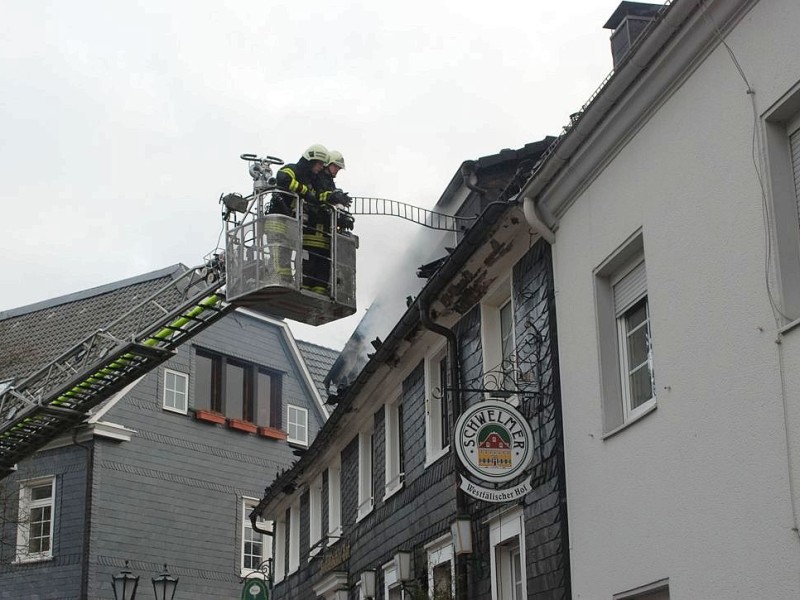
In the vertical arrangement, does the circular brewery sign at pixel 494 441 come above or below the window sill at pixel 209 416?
below

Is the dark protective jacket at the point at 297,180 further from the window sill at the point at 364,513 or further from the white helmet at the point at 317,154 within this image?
the window sill at the point at 364,513

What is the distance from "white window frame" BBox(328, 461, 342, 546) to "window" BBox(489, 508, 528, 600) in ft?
26.8

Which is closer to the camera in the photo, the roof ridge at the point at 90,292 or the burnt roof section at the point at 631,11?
the burnt roof section at the point at 631,11

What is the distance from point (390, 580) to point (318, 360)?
722 inches

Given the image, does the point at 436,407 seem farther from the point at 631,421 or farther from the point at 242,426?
the point at 242,426

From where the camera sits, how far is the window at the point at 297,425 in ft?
107

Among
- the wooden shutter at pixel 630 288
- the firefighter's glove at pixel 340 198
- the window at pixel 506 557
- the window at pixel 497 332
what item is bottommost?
the window at pixel 506 557

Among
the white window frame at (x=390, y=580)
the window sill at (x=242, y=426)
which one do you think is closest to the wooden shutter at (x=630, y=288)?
the white window frame at (x=390, y=580)

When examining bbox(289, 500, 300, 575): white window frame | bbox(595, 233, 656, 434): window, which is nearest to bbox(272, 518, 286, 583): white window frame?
bbox(289, 500, 300, 575): white window frame

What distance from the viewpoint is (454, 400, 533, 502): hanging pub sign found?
451 inches

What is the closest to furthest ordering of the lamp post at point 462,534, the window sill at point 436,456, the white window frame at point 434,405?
1. the lamp post at point 462,534
2. the window sill at point 436,456
3. the white window frame at point 434,405

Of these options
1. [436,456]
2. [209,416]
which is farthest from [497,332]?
[209,416]

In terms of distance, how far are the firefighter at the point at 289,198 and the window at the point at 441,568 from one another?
3.72 meters

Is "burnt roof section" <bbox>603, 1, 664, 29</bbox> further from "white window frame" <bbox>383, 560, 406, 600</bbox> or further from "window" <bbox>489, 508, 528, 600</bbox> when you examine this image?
"white window frame" <bbox>383, 560, 406, 600</bbox>
